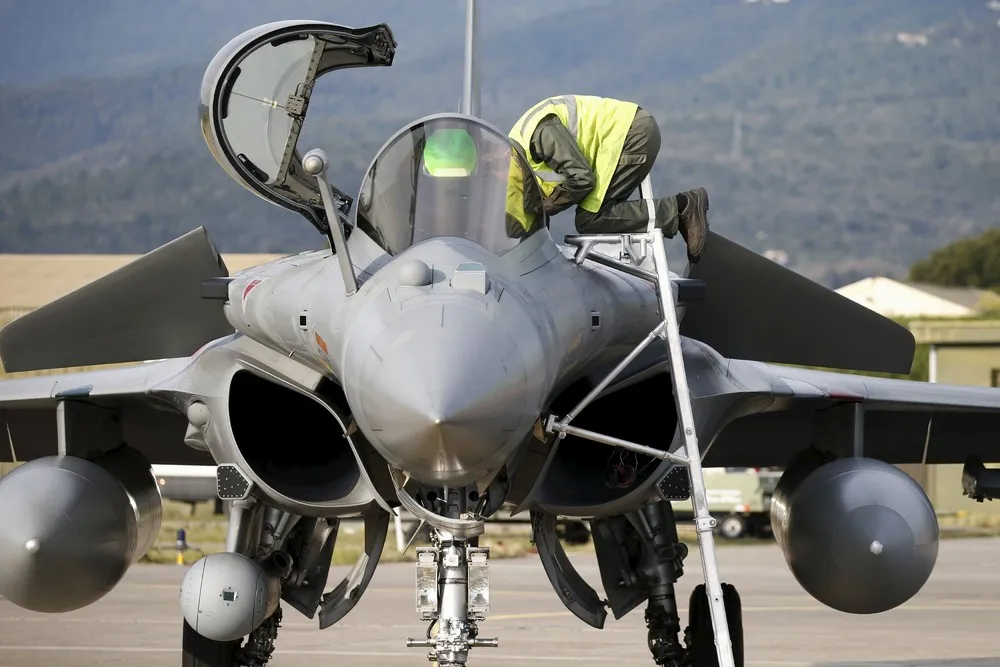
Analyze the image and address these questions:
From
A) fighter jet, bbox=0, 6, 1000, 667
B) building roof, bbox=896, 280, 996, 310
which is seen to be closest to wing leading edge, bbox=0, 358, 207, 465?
fighter jet, bbox=0, 6, 1000, 667

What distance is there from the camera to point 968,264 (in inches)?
4176

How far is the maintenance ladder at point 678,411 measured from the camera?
5.96 meters

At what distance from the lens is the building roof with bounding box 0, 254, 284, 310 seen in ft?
183

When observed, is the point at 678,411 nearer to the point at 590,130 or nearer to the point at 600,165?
the point at 600,165

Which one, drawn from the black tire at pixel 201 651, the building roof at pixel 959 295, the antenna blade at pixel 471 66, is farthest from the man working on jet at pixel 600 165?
the building roof at pixel 959 295

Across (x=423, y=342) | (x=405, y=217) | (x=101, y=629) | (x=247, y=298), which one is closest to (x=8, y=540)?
(x=247, y=298)

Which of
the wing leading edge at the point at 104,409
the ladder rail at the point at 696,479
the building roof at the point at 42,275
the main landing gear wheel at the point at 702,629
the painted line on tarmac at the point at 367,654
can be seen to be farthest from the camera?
the building roof at the point at 42,275

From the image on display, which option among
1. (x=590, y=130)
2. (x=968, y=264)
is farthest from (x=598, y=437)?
(x=968, y=264)

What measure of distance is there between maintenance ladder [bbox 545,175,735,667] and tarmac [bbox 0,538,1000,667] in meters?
5.70

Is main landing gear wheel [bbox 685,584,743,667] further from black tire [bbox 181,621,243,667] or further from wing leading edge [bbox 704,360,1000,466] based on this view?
black tire [bbox 181,621,243,667]

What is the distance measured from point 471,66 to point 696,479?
12.6 ft

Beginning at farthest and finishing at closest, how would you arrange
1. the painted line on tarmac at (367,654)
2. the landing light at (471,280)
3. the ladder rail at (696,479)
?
the painted line on tarmac at (367,654), the ladder rail at (696,479), the landing light at (471,280)

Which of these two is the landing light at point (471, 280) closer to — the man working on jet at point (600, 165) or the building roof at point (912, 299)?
the man working on jet at point (600, 165)

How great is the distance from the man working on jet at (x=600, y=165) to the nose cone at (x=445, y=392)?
1667 millimetres
